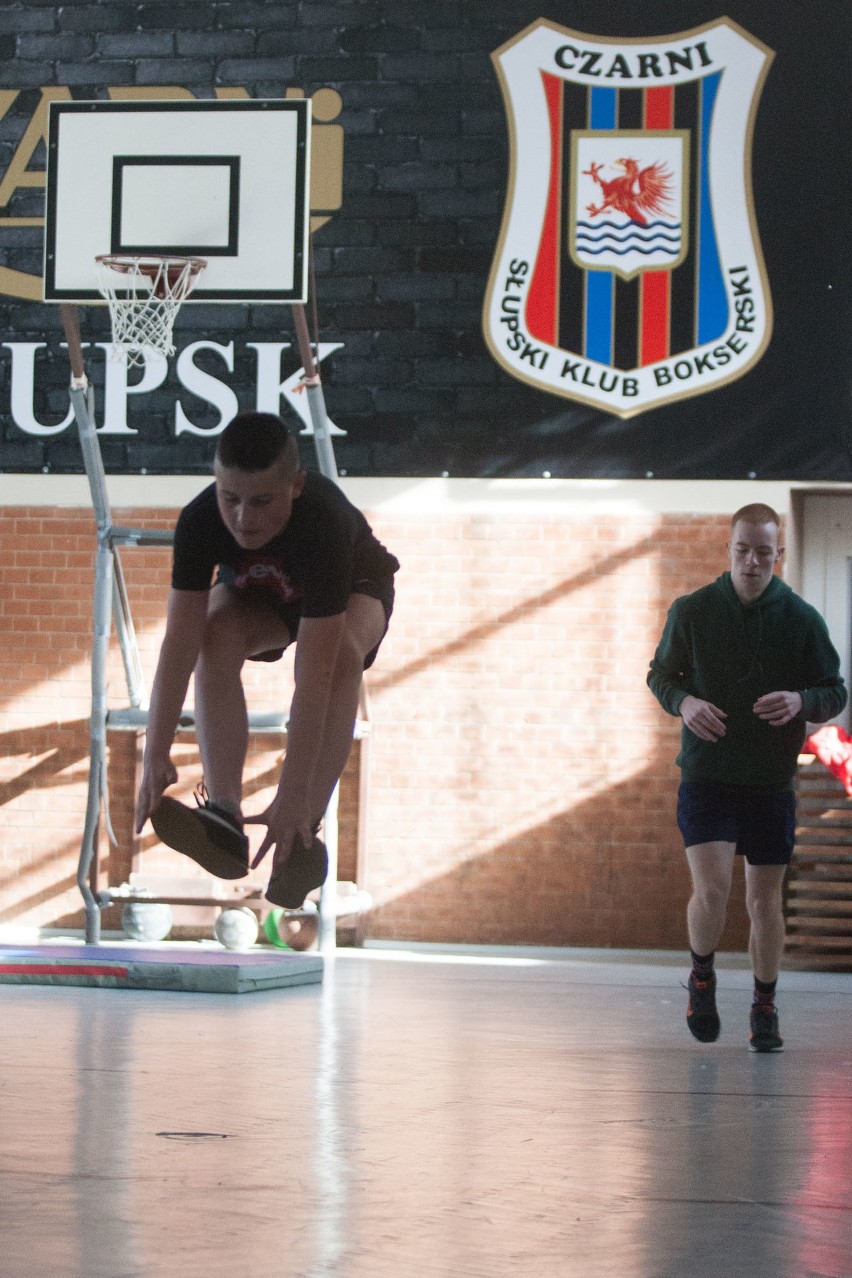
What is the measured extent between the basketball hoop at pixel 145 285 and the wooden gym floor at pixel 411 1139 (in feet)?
10.0

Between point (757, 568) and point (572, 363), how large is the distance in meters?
3.54

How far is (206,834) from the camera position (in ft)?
13.0

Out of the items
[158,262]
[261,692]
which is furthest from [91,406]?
[261,692]

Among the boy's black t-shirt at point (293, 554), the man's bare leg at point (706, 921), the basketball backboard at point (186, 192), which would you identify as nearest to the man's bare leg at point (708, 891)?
the man's bare leg at point (706, 921)

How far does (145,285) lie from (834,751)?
156 inches

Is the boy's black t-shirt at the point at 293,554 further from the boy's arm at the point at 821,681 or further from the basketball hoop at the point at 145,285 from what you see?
the basketball hoop at the point at 145,285

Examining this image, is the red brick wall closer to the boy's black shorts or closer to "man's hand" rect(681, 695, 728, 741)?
"man's hand" rect(681, 695, 728, 741)

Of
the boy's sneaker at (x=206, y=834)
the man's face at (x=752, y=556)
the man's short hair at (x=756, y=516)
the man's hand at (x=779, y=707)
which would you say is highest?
the man's short hair at (x=756, y=516)

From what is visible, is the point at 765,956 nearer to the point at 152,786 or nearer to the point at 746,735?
the point at 746,735

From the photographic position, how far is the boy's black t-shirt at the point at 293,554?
3928 millimetres

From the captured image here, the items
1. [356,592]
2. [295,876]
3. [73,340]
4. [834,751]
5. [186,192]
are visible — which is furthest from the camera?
[834,751]

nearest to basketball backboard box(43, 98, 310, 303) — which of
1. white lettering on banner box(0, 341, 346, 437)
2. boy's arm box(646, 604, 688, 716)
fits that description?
white lettering on banner box(0, 341, 346, 437)

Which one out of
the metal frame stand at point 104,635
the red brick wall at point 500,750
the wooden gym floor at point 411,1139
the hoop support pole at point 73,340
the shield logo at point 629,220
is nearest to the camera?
the wooden gym floor at point 411,1139

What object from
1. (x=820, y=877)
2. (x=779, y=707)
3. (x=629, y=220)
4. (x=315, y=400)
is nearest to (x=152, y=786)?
(x=779, y=707)
